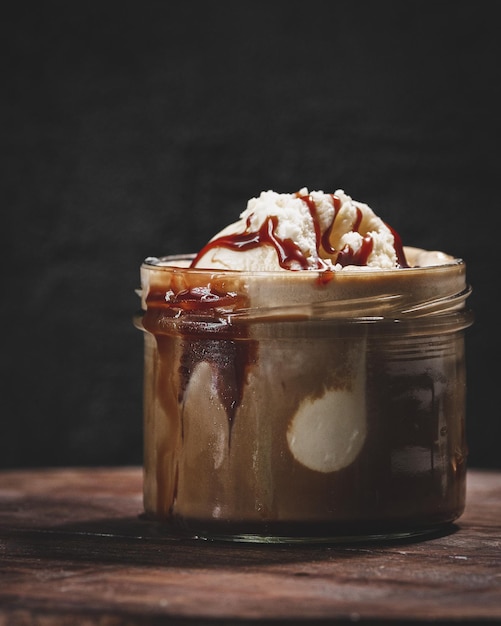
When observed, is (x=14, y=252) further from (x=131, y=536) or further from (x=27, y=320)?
(x=131, y=536)

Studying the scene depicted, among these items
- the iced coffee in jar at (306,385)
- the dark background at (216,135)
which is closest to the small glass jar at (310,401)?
the iced coffee in jar at (306,385)

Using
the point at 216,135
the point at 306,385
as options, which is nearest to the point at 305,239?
the point at 306,385

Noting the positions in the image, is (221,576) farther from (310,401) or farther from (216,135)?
(216,135)

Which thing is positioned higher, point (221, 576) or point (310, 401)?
point (310, 401)

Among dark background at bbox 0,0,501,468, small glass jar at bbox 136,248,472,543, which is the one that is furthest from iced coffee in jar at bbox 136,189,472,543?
dark background at bbox 0,0,501,468

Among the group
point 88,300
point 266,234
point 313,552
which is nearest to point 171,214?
point 88,300

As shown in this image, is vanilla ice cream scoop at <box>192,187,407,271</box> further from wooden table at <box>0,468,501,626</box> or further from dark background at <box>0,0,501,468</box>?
Result: dark background at <box>0,0,501,468</box>

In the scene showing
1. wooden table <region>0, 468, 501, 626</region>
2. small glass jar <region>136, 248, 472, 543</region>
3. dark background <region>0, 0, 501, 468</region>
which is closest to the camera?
wooden table <region>0, 468, 501, 626</region>
